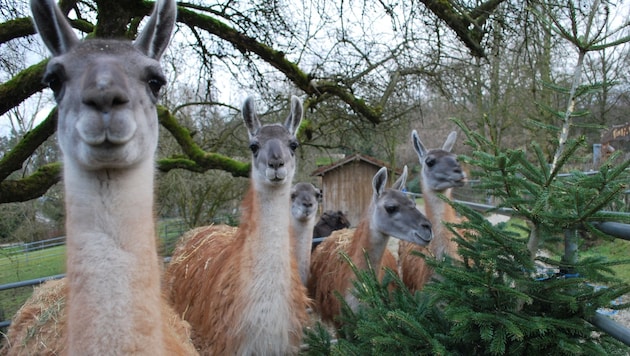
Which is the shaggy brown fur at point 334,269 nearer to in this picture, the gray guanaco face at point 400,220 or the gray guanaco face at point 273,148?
the gray guanaco face at point 400,220

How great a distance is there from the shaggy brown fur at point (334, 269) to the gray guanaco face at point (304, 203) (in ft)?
1.41

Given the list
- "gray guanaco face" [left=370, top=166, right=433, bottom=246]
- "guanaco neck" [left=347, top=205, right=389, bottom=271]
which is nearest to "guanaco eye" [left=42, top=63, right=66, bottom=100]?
"guanaco neck" [left=347, top=205, right=389, bottom=271]

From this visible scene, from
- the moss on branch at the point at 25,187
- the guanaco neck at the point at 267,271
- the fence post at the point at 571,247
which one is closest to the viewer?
the fence post at the point at 571,247

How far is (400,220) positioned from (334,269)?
895mm

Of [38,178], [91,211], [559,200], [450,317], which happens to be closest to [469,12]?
[559,200]

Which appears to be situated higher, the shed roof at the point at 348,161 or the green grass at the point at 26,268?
the shed roof at the point at 348,161

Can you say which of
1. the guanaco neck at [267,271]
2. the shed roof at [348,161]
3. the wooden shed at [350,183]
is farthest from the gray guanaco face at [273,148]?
the wooden shed at [350,183]

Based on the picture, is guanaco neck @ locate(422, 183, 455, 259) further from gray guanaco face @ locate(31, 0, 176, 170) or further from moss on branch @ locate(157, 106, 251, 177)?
gray guanaco face @ locate(31, 0, 176, 170)

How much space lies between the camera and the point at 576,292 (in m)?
1.77

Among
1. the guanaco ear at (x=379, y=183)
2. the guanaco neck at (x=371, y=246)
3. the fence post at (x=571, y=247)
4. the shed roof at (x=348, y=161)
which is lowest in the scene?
the guanaco neck at (x=371, y=246)

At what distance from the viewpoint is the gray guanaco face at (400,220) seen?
383cm

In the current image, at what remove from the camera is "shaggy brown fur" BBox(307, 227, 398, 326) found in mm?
3836

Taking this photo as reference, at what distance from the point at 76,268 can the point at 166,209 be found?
10186 mm

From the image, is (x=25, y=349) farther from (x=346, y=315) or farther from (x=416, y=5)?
(x=416, y=5)
